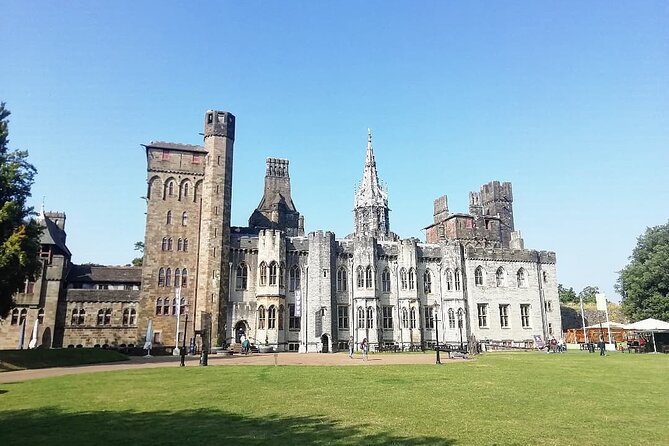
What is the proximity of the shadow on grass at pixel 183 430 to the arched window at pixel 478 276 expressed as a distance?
49533mm

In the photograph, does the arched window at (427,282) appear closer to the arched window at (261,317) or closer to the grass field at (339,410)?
the arched window at (261,317)

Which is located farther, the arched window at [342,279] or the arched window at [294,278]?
the arched window at [342,279]

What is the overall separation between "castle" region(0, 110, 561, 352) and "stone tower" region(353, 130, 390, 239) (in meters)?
15.5

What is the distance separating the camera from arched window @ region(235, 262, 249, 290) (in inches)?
1989

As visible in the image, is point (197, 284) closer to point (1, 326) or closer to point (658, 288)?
point (1, 326)

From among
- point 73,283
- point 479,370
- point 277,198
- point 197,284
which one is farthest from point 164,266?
point 479,370

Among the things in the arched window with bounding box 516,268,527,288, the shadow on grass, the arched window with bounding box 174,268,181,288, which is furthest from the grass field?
the arched window with bounding box 516,268,527,288

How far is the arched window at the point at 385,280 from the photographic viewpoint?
54406mm

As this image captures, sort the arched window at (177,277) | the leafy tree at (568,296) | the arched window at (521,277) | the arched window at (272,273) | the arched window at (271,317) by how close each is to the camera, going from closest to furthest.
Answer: the arched window at (271,317), the arched window at (177,277), the arched window at (272,273), the arched window at (521,277), the leafy tree at (568,296)

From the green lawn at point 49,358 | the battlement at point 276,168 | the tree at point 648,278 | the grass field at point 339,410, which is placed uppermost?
the battlement at point 276,168

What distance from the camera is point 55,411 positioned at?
41.8ft

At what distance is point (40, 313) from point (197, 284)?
1567 cm

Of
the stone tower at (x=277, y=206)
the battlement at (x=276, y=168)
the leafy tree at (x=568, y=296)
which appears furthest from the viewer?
the leafy tree at (x=568, y=296)

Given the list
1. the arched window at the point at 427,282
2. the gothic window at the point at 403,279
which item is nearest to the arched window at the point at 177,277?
the gothic window at the point at 403,279
